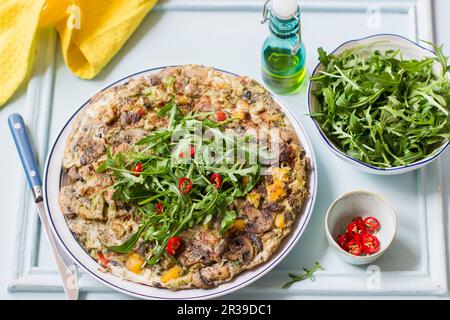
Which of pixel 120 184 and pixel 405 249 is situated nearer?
pixel 120 184

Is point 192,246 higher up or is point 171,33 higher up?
point 171,33

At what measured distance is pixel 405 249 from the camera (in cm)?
273

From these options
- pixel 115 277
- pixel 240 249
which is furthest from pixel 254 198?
pixel 115 277

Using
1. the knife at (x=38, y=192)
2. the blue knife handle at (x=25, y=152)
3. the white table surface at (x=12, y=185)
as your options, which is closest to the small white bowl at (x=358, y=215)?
the white table surface at (x=12, y=185)

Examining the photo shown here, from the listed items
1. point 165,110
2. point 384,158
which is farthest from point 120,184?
point 384,158

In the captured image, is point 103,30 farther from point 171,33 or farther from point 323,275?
point 323,275

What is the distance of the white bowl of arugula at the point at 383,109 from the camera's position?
2594 millimetres

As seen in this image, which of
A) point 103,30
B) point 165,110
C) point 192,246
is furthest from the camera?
point 103,30

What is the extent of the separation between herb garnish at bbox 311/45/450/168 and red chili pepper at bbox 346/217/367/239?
0.90 feet

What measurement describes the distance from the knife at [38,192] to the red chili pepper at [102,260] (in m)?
0.21

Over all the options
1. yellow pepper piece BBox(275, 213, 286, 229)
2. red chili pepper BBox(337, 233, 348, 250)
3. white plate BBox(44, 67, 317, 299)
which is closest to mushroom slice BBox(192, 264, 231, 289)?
white plate BBox(44, 67, 317, 299)

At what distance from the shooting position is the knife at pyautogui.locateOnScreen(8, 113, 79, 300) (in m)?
2.64

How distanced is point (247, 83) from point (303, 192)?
573 millimetres

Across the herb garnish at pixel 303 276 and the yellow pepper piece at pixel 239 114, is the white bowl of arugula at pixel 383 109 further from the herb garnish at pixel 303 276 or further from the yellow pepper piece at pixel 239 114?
the herb garnish at pixel 303 276
